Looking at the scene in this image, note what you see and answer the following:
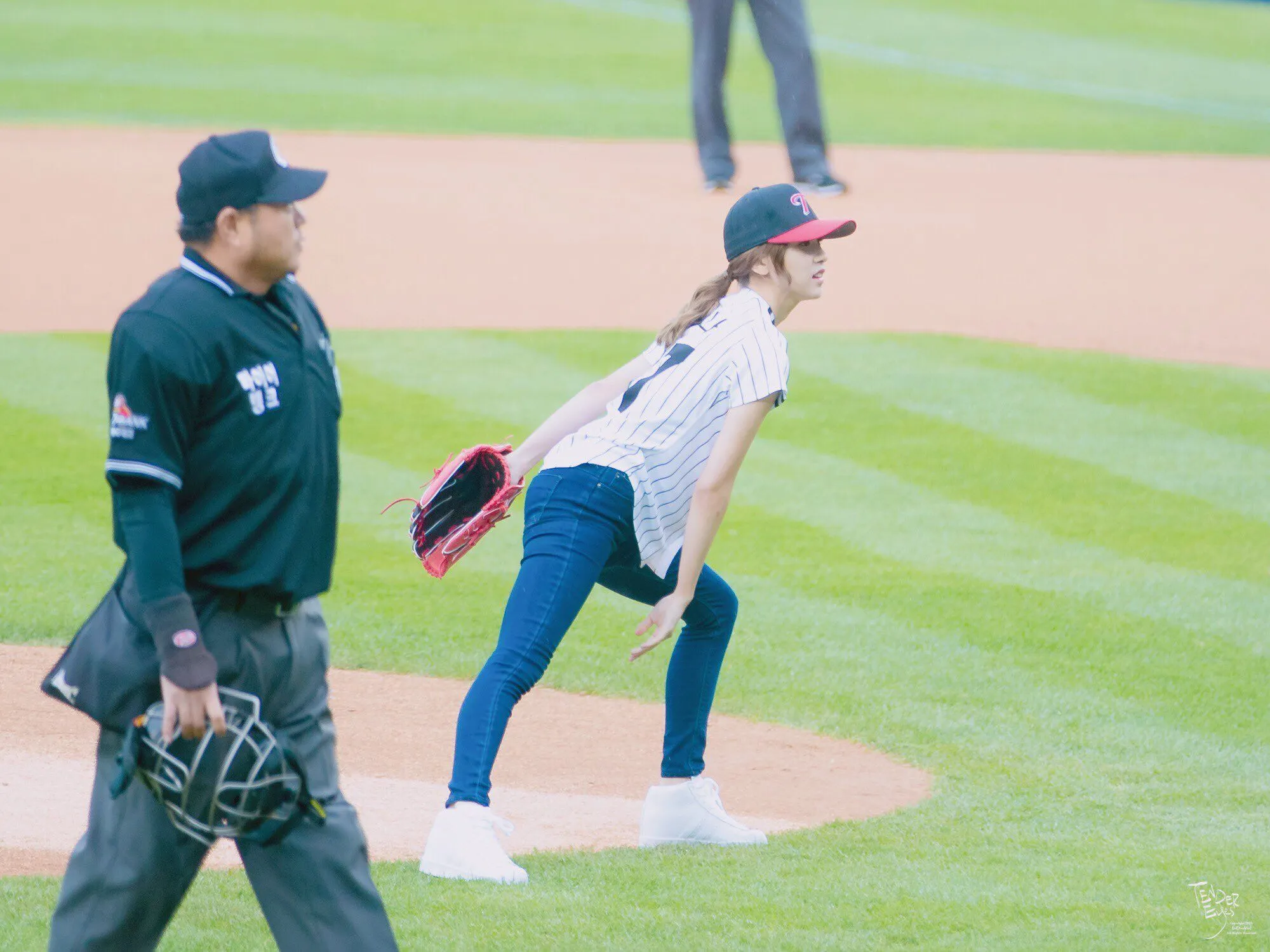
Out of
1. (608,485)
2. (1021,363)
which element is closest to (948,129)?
(1021,363)

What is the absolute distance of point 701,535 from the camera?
445cm

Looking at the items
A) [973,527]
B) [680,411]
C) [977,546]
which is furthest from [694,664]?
[973,527]

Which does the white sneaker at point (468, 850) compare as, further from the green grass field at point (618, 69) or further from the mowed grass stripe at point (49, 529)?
the green grass field at point (618, 69)

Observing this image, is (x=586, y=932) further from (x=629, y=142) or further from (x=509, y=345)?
(x=629, y=142)

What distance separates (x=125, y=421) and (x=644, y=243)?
34.2 feet

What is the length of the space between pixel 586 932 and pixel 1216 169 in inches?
601

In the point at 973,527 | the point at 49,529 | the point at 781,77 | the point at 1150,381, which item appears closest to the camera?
the point at 49,529

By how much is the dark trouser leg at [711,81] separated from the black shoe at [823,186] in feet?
2.43

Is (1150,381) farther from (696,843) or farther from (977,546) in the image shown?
(696,843)

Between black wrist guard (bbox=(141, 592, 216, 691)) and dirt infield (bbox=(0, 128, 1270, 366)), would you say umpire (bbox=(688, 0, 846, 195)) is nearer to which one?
dirt infield (bbox=(0, 128, 1270, 366))

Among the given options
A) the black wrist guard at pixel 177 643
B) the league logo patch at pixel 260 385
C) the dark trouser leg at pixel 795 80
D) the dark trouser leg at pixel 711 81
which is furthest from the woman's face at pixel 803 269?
the dark trouser leg at pixel 711 81

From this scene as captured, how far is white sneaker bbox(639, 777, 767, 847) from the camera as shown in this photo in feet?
16.0

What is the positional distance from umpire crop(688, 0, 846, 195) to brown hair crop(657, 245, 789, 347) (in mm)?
9615

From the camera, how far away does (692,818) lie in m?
4.88
